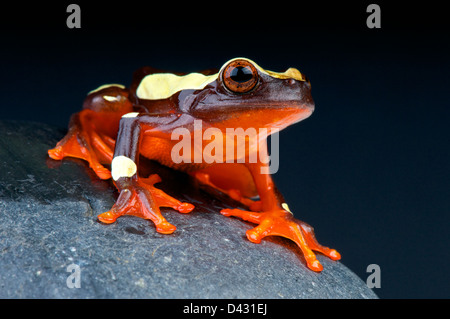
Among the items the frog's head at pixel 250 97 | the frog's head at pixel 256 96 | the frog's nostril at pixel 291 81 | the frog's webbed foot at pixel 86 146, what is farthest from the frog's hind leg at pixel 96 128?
the frog's nostril at pixel 291 81

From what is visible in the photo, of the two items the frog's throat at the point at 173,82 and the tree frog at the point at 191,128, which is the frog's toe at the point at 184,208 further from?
the frog's throat at the point at 173,82

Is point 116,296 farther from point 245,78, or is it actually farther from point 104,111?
point 104,111

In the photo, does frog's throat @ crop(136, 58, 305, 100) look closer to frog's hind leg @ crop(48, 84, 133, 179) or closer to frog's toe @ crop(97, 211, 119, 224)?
frog's hind leg @ crop(48, 84, 133, 179)

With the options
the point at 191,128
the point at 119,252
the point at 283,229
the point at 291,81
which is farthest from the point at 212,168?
the point at 119,252

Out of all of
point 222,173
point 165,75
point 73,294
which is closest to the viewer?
point 73,294

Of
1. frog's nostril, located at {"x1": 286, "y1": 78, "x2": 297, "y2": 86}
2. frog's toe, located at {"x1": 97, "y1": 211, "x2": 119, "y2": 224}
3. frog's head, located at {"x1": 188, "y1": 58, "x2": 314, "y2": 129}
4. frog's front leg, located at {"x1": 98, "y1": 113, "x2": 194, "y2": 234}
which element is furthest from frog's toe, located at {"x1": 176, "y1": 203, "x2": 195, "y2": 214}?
frog's nostril, located at {"x1": 286, "y1": 78, "x2": 297, "y2": 86}
